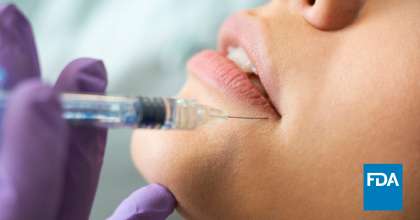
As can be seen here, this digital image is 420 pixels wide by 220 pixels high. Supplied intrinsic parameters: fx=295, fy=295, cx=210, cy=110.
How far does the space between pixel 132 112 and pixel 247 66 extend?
394mm

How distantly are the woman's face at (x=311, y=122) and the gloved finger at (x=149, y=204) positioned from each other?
5cm

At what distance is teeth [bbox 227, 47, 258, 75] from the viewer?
0.82 meters

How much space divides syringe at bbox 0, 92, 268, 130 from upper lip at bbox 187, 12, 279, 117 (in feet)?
0.32

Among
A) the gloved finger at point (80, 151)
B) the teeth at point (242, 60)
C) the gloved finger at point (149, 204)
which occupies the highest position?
the teeth at point (242, 60)

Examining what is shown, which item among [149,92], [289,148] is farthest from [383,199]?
[149,92]

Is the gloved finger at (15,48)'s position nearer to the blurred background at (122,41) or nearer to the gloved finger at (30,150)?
the gloved finger at (30,150)

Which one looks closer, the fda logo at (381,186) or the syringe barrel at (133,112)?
the syringe barrel at (133,112)

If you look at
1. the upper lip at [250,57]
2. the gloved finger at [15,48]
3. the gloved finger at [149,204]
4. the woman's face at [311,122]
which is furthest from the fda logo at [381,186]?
the gloved finger at [15,48]

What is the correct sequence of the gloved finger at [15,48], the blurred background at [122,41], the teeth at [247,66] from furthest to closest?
1. the blurred background at [122,41]
2. the teeth at [247,66]
3. the gloved finger at [15,48]

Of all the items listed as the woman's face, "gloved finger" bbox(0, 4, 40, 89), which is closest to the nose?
the woman's face

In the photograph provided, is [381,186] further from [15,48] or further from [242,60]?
[15,48]

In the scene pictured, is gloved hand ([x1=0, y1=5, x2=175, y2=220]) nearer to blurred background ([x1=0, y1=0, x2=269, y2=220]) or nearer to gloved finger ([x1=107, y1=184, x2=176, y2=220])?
gloved finger ([x1=107, y1=184, x2=176, y2=220])

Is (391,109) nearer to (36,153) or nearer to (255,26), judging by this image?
(255,26)

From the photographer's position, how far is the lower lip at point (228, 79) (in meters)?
0.69
